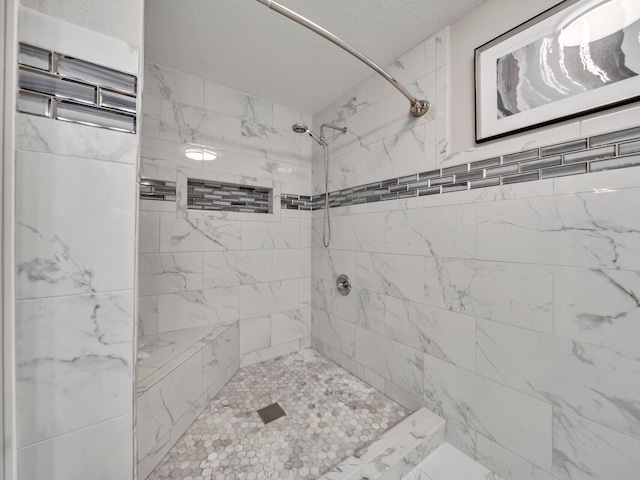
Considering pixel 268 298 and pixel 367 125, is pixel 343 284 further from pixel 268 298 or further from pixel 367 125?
pixel 367 125

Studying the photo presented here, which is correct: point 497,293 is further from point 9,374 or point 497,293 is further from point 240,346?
point 240,346

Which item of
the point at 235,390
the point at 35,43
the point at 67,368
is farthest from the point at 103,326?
the point at 235,390

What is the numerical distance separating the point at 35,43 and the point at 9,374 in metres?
0.83

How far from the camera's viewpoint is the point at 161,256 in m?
1.62

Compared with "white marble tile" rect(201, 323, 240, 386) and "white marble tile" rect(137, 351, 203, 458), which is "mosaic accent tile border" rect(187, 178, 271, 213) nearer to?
"white marble tile" rect(201, 323, 240, 386)

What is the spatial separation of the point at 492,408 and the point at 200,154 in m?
2.28

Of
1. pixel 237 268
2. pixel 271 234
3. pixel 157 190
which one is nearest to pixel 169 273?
pixel 237 268

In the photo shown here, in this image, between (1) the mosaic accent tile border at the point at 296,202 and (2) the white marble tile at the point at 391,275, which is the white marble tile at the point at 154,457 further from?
(1) the mosaic accent tile border at the point at 296,202

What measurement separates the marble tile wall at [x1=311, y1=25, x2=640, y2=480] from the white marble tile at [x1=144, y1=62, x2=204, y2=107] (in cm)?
120

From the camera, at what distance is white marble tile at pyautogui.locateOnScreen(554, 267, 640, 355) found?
0.78 meters

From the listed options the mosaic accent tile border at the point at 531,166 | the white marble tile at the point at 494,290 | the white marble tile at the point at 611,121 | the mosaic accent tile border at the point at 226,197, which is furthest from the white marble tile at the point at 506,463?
the mosaic accent tile border at the point at 226,197

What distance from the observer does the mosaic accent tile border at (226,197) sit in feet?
5.77

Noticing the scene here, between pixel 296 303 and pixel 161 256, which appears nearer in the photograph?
pixel 161 256

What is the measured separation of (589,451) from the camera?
33.3 inches
